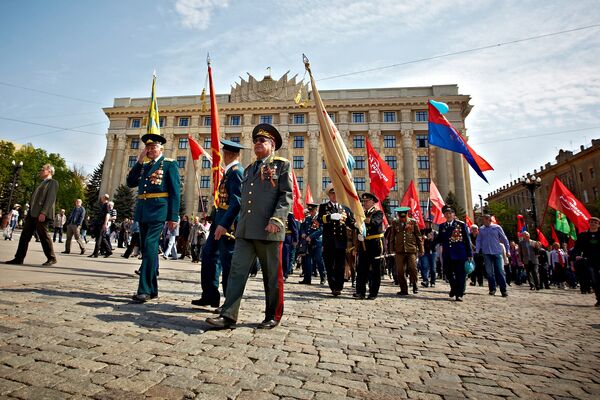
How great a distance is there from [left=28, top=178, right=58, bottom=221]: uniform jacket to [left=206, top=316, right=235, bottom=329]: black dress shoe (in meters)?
6.04

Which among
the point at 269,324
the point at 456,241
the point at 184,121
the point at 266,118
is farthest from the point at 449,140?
the point at 184,121

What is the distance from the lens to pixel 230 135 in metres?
52.0

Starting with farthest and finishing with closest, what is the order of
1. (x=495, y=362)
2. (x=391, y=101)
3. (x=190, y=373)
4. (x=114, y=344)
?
(x=391, y=101) → (x=495, y=362) → (x=114, y=344) → (x=190, y=373)

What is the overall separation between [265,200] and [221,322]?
1364 millimetres

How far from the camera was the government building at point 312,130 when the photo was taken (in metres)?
46.9

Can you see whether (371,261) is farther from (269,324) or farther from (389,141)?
(389,141)

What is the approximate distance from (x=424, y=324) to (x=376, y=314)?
0.76m

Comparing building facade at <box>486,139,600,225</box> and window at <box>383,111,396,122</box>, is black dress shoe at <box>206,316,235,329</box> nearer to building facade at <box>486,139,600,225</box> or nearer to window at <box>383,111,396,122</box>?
window at <box>383,111,396,122</box>

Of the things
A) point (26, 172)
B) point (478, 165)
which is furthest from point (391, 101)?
point (26, 172)

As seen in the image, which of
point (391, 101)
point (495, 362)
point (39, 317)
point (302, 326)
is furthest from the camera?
point (391, 101)

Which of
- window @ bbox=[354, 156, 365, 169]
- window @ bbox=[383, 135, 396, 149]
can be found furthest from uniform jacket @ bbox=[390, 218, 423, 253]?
window @ bbox=[383, 135, 396, 149]

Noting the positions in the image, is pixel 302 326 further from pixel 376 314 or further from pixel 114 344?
pixel 114 344

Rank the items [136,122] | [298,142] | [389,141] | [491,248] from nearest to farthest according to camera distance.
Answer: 1. [491,248]
2. [389,141]
3. [298,142]
4. [136,122]

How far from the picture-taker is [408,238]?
331 inches
